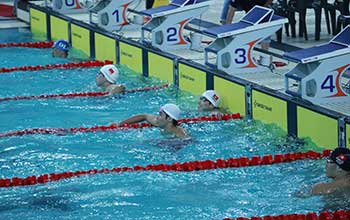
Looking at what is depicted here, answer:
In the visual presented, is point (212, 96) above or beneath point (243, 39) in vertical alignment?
beneath

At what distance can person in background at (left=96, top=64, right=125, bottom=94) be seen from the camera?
1090 cm

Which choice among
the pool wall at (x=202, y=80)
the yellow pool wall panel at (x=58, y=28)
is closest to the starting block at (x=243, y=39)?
the pool wall at (x=202, y=80)

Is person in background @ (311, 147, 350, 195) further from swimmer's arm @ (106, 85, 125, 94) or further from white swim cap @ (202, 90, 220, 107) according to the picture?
swimmer's arm @ (106, 85, 125, 94)

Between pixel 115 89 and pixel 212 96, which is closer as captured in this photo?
pixel 212 96

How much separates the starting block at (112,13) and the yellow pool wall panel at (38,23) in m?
1.88

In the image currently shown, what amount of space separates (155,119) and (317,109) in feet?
4.90

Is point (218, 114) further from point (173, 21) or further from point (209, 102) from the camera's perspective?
point (173, 21)

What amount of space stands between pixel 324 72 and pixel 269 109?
739 mm

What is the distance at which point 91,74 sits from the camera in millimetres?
12273

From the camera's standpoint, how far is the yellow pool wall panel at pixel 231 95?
10.0 metres

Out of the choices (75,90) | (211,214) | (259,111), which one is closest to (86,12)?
(75,90)

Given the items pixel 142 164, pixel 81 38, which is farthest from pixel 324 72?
pixel 81 38

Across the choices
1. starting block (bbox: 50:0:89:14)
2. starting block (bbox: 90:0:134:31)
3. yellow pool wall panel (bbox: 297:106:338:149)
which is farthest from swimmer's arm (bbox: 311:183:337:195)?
starting block (bbox: 50:0:89:14)

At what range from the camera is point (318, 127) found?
28.5ft
